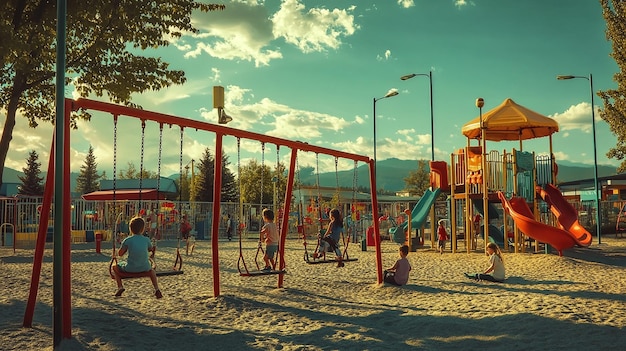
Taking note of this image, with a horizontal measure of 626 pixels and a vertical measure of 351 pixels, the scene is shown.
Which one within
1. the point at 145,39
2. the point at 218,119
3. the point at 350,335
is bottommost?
the point at 350,335

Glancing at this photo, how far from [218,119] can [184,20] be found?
5.95 meters

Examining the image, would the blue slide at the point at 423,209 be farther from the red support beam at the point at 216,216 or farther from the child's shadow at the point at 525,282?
the red support beam at the point at 216,216

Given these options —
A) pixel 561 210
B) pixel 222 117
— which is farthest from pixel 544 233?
pixel 222 117

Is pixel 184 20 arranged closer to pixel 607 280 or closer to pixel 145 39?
pixel 145 39

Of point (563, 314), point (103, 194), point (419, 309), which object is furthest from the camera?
point (103, 194)

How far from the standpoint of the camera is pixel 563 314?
866cm

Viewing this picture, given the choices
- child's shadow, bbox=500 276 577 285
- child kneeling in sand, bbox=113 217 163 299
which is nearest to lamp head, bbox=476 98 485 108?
child's shadow, bbox=500 276 577 285

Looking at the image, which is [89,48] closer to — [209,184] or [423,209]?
[423,209]

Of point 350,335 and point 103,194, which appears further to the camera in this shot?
point 103,194

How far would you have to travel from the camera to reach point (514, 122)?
21188 mm

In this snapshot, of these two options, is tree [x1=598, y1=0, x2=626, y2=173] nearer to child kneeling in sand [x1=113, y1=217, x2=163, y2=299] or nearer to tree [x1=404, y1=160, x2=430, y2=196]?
child kneeling in sand [x1=113, y1=217, x2=163, y2=299]

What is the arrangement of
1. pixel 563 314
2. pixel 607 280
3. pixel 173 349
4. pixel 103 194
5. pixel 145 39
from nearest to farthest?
pixel 173 349, pixel 563 314, pixel 607 280, pixel 145 39, pixel 103 194

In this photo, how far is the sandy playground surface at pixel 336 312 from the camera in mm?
7559

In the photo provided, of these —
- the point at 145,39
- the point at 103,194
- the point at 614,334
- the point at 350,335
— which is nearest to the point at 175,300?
the point at 350,335
